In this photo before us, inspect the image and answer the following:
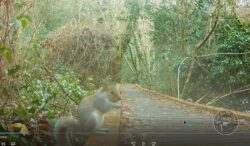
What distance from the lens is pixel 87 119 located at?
145 centimetres

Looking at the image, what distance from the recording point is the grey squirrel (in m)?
1.42

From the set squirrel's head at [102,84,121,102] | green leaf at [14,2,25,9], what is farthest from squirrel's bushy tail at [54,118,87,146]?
green leaf at [14,2,25,9]

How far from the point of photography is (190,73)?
60.1 inches

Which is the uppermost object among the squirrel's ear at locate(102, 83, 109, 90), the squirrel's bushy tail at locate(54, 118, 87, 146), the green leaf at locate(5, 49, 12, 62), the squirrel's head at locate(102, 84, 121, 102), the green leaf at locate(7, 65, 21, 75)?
the green leaf at locate(5, 49, 12, 62)

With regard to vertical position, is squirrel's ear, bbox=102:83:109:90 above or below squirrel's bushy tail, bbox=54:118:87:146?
above

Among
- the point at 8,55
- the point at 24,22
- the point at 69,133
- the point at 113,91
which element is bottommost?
the point at 69,133

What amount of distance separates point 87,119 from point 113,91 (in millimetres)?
138

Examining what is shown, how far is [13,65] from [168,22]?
623mm

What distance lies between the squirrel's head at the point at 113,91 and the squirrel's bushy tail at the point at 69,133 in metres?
0.16
